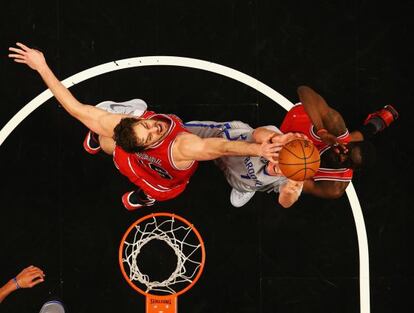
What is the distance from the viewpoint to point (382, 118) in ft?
16.7

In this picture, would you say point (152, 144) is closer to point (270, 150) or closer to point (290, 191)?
point (270, 150)

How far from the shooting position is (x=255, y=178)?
435 centimetres

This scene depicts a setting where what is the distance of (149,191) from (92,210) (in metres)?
1.09

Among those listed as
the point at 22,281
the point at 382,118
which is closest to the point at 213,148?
the point at 382,118

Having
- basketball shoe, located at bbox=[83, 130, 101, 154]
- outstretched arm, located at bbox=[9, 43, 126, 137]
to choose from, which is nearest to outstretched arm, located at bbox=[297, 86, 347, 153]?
outstretched arm, located at bbox=[9, 43, 126, 137]

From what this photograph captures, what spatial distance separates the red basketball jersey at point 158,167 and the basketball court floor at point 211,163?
0.75 m

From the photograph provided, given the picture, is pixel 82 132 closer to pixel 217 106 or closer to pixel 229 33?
pixel 217 106

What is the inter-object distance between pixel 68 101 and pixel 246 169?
184 cm

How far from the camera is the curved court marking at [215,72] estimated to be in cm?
528

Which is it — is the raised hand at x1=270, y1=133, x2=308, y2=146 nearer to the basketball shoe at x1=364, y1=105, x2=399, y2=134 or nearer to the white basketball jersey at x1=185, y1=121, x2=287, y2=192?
the white basketball jersey at x1=185, y1=121, x2=287, y2=192

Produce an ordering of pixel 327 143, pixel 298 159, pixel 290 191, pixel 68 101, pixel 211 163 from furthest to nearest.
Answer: pixel 211 163 < pixel 68 101 < pixel 327 143 < pixel 290 191 < pixel 298 159

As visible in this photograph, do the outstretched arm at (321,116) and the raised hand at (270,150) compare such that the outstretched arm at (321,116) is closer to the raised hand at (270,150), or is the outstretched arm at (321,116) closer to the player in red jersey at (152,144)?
the player in red jersey at (152,144)

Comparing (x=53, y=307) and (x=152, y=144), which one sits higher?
(x=152, y=144)

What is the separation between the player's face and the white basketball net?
161cm
